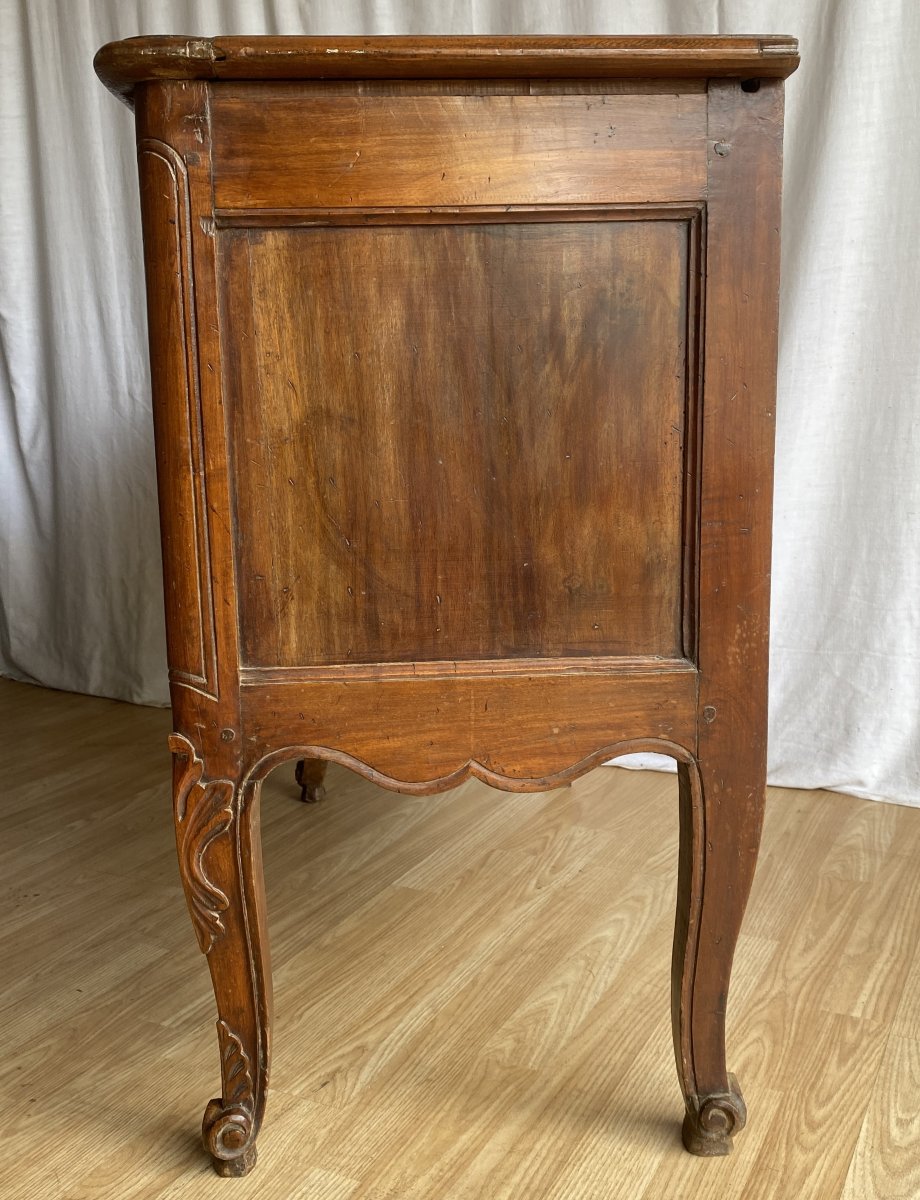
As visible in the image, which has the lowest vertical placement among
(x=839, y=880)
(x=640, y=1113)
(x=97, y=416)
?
(x=839, y=880)

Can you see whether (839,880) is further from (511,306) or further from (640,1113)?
(511,306)

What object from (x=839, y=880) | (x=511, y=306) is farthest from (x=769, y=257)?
(x=839, y=880)

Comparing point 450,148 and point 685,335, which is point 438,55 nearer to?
point 450,148

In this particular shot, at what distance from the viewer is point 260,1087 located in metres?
0.98

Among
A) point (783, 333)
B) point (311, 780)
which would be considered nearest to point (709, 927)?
point (311, 780)

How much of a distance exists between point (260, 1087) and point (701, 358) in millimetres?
700

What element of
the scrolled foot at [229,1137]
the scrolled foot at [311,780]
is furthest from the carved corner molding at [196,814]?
the scrolled foot at [311,780]

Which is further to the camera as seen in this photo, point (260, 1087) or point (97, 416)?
point (97, 416)

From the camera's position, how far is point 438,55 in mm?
780

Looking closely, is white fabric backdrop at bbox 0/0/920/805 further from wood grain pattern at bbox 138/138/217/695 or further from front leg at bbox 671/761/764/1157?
wood grain pattern at bbox 138/138/217/695

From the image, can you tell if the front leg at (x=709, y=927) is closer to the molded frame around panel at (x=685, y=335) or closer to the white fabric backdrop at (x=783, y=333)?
the molded frame around panel at (x=685, y=335)

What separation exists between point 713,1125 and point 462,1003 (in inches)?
12.5

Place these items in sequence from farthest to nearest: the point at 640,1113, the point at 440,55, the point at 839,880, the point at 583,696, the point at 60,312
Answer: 1. the point at 60,312
2. the point at 839,880
3. the point at 640,1113
4. the point at 583,696
5. the point at 440,55

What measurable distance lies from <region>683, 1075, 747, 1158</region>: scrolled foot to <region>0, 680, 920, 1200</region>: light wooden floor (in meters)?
0.02
